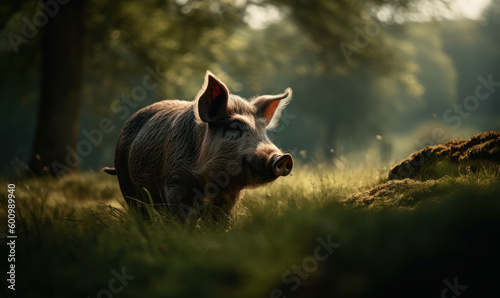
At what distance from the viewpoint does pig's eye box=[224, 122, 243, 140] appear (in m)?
3.75

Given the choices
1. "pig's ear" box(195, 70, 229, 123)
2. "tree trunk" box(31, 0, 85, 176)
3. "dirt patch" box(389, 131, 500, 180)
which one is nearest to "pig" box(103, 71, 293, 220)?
"pig's ear" box(195, 70, 229, 123)

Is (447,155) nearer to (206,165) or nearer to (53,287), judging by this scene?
(206,165)

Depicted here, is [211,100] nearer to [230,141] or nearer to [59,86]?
[230,141]

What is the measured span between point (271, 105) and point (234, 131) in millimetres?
819

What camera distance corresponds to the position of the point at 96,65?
12.5 m

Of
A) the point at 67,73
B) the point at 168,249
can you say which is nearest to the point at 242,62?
the point at 67,73

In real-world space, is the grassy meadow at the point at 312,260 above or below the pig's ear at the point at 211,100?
below

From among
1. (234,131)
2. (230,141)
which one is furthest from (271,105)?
(230,141)

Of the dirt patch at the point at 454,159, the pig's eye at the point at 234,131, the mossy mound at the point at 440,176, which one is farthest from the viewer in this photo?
the pig's eye at the point at 234,131

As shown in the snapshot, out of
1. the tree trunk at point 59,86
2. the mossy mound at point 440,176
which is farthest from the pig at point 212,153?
the tree trunk at point 59,86

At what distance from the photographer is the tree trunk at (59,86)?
9000 mm

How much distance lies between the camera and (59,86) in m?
9.16

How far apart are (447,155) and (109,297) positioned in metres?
3.20

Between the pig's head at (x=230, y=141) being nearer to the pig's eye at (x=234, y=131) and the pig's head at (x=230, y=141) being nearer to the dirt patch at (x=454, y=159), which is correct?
the pig's eye at (x=234, y=131)
